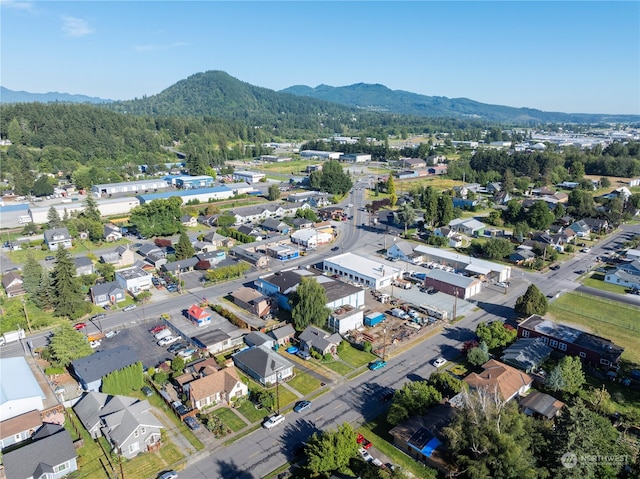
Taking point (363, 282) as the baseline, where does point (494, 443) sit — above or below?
above

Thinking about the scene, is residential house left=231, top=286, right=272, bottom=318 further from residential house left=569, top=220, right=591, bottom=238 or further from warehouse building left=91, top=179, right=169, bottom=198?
warehouse building left=91, top=179, right=169, bottom=198

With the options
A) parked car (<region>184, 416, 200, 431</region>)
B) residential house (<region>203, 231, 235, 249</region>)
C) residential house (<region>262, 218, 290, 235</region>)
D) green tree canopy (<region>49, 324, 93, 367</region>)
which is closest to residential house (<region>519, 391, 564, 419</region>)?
parked car (<region>184, 416, 200, 431</region>)

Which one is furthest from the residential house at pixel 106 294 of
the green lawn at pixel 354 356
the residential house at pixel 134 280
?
the green lawn at pixel 354 356

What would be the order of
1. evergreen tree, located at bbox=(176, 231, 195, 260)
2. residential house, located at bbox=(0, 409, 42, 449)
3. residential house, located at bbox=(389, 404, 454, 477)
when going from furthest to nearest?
1. evergreen tree, located at bbox=(176, 231, 195, 260)
2. residential house, located at bbox=(0, 409, 42, 449)
3. residential house, located at bbox=(389, 404, 454, 477)

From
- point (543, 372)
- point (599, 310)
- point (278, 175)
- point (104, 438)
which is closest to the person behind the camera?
point (104, 438)

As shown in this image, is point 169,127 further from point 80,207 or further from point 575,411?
point 575,411

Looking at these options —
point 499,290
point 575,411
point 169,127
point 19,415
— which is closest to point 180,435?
point 19,415
